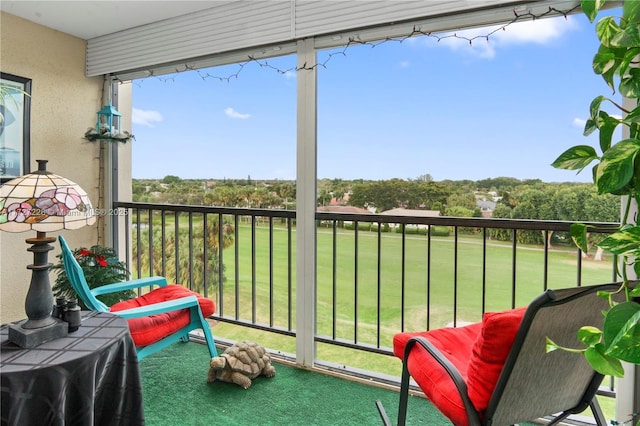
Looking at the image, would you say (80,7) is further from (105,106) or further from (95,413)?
(95,413)

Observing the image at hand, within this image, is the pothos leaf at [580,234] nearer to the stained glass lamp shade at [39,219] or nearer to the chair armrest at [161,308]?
the stained glass lamp shade at [39,219]

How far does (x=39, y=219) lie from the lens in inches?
53.0

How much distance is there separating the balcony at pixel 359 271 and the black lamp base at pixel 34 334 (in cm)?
150

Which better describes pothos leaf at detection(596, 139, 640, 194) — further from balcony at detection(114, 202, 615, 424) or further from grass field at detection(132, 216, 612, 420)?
grass field at detection(132, 216, 612, 420)

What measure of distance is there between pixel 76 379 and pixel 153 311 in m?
0.89

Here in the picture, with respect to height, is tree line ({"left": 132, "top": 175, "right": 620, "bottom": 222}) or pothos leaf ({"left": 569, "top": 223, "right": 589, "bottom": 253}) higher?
tree line ({"left": 132, "top": 175, "right": 620, "bottom": 222})

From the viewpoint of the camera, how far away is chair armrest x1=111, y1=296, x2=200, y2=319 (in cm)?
208

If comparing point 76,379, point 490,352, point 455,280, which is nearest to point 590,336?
point 490,352

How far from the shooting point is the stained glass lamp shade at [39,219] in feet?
4.39

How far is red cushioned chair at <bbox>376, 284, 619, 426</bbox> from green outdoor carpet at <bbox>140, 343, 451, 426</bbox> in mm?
773

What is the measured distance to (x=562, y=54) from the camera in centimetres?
225

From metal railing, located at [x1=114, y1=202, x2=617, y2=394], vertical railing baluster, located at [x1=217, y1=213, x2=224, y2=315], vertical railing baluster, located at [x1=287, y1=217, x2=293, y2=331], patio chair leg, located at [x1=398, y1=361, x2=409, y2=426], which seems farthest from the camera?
vertical railing baluster, located at [x1=217, y1=213, x2=224, y2=315]

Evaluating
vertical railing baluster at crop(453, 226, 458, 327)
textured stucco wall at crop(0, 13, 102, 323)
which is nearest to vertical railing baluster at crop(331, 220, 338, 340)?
vertical railing baluster at crop(453, 226, 458, 327)

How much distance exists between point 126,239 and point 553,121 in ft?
12.1
